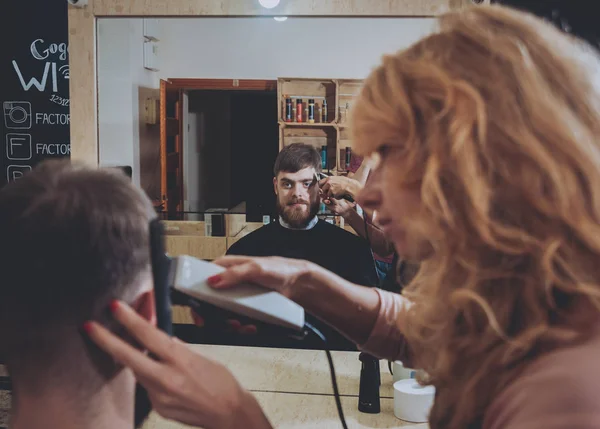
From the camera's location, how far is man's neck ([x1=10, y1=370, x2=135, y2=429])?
0.76 meters

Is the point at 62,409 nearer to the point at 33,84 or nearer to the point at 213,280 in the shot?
the point at 213,280

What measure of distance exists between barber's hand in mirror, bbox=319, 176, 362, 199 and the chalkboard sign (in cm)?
134

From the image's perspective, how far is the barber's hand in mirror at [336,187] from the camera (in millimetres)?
2471

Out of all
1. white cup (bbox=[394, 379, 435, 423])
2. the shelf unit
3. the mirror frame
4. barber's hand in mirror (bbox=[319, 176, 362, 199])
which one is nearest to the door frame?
the shelf unit

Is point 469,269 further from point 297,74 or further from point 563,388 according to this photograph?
point 297,74

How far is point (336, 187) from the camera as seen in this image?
2.50 m

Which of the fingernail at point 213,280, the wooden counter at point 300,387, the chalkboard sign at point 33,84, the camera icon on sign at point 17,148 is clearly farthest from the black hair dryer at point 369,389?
the camera icon on sign at point 17,148

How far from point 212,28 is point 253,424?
2.71 meters

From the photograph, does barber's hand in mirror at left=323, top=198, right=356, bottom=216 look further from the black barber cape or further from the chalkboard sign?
the chalkboard sign

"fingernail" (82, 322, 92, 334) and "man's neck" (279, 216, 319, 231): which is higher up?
"fingernail" (82, 322, 92, 334)

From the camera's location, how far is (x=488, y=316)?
70 centimetres

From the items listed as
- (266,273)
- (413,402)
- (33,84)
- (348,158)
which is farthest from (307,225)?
(266,273)

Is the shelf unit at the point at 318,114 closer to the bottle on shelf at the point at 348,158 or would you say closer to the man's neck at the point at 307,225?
the bottle on shelf at the point at 348,158

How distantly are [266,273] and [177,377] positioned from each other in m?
0.35
